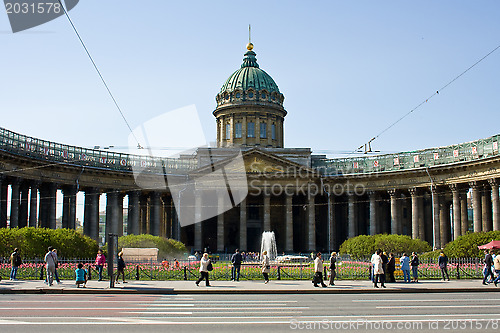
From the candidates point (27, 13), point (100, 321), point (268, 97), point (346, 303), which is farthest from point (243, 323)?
point (268, 97)

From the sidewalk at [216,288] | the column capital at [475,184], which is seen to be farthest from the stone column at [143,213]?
the sidewalk at [216,288]

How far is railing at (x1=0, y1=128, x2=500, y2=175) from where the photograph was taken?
62125mm

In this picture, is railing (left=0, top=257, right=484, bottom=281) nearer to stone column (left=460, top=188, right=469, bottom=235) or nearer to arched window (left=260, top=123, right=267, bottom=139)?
stone column (left=460, top=188, right=469, bottom=235)

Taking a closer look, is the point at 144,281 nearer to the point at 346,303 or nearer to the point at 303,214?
the point at 346,303

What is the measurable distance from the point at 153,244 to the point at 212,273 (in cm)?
1892

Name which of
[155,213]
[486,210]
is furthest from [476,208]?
[155,213]

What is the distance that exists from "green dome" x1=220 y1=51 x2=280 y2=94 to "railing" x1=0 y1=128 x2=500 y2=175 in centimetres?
1889

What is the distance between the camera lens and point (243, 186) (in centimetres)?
8156

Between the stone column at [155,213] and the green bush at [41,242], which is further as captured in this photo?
the stone column at [155,213]

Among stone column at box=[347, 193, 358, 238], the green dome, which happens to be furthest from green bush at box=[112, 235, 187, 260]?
the green dome

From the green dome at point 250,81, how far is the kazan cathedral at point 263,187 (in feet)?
0.88

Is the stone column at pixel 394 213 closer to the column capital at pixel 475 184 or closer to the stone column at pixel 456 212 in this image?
the stone column at pixel 456 212

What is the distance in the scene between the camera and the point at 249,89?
329 ft

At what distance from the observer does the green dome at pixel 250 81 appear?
101688mm
